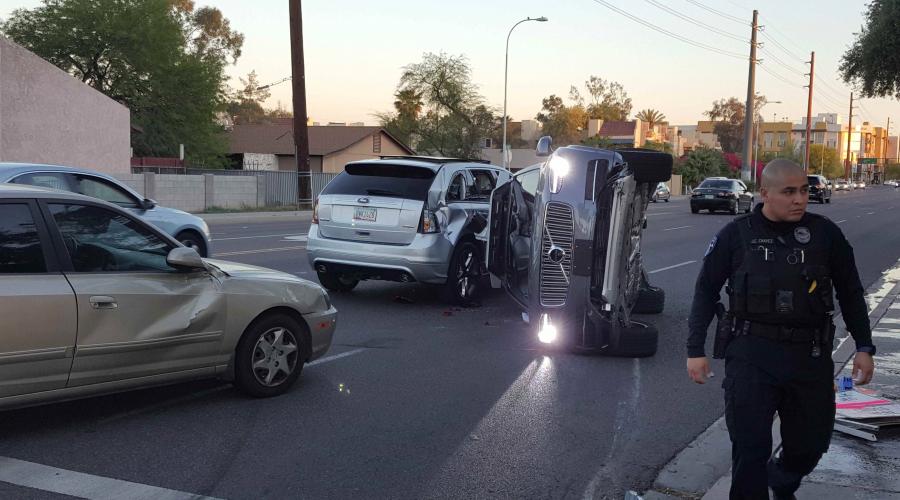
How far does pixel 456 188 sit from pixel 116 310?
19.1ft

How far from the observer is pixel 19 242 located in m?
5.01

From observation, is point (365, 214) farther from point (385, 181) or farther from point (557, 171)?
point (557, 171)

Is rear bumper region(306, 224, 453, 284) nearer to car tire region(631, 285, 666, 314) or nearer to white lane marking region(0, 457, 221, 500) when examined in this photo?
car tire region(631, 285, 666, 314)

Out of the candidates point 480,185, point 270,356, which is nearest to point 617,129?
point 480,185

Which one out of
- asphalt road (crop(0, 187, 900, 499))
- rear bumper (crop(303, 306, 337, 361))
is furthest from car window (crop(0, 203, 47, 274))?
rear bumper (crop(303, 306, 337, 361))

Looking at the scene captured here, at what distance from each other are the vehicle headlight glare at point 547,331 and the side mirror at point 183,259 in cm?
329

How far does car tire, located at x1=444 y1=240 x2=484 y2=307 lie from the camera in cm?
1030

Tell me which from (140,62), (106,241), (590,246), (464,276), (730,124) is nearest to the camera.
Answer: (106,241)

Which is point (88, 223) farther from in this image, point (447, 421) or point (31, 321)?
point (447, 421)

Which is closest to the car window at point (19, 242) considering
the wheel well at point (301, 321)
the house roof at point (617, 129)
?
the wheel well at point (301, 321)

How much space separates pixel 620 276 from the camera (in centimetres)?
736

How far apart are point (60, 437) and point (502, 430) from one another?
280 centimetres

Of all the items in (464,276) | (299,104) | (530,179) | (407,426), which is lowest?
(407,426)

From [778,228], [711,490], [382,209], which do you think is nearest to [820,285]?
[778,228]
